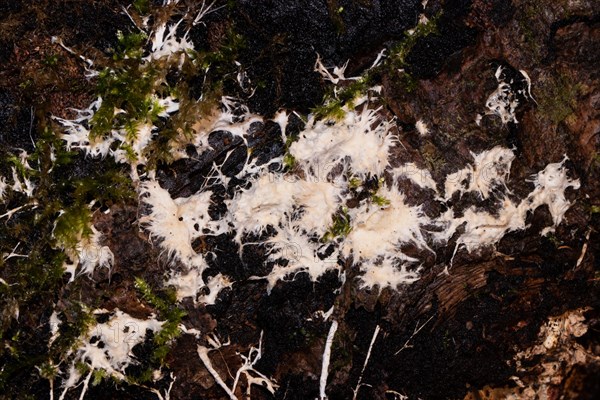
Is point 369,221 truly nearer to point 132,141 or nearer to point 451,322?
point 451,322

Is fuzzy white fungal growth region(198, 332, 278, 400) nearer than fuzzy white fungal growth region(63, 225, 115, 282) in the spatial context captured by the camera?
No

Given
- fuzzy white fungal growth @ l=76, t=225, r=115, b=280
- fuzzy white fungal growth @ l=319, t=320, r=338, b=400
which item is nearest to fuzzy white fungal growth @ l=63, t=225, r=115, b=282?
fuzzy white fungal growth @ l=76, t=225, r=115, b=280

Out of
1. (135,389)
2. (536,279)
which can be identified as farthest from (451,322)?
(135,389)

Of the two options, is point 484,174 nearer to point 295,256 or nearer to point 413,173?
point 413,173

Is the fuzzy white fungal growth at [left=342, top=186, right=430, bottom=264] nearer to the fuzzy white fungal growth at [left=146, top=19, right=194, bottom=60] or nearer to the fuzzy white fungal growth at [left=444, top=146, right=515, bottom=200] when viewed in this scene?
the fuzzy white fungal growth at [left=444, top=146, right=515, bottom=200]

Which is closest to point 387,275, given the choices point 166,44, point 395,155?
point 395,155

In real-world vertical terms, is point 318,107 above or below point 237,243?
above

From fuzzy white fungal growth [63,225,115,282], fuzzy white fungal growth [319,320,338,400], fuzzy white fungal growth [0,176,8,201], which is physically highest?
fuzzy white fungal growth [0,176,8,201]

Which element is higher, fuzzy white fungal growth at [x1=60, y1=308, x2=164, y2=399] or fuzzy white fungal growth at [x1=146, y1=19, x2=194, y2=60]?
fuzzy white fungal growth at [x1=146, y1=19, x2=194, y2=60]
